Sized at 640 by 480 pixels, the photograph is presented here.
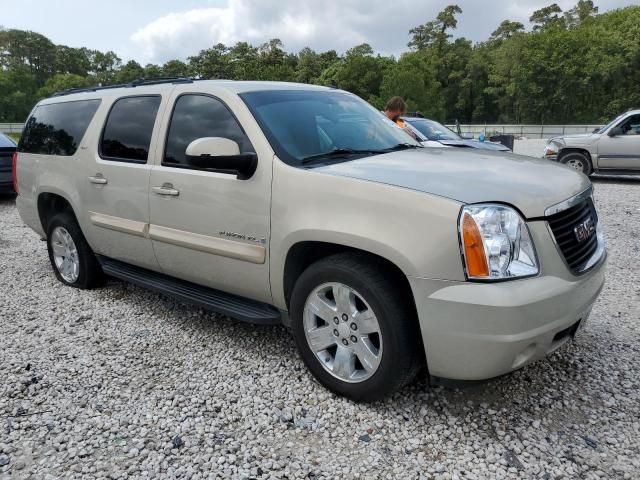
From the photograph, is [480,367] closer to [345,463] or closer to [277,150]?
[345,463]

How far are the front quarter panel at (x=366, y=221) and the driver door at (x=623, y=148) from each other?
1101 centimetres

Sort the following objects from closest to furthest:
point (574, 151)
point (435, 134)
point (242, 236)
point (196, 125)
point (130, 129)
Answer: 1. point (242, 236)
2. point (196, 125)
3. point (130, 129)
4. point (435, 134)
5. point (574, 151)

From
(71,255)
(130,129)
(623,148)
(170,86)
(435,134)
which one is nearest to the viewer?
(170,86)

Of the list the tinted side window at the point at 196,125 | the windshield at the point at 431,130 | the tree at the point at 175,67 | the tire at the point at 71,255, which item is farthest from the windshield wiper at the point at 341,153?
the tree at the point at 175,67

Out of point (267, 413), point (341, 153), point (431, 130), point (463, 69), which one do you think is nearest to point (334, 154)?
point (341, 153)

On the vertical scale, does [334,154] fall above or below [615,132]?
below

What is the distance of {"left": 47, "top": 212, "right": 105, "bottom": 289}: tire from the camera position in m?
4.74

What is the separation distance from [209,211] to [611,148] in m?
11.2

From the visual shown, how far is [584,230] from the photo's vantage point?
282cm

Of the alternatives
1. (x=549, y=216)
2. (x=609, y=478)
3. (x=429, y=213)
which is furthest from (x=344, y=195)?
(x=609, y=478)

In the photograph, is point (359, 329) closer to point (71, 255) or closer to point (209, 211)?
point (209, 211)

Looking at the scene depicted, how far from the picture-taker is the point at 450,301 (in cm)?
238

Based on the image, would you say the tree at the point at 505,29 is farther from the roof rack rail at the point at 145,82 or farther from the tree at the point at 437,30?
the roof rack rail at the point at 145,82

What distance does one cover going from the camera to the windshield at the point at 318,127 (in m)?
3.19
